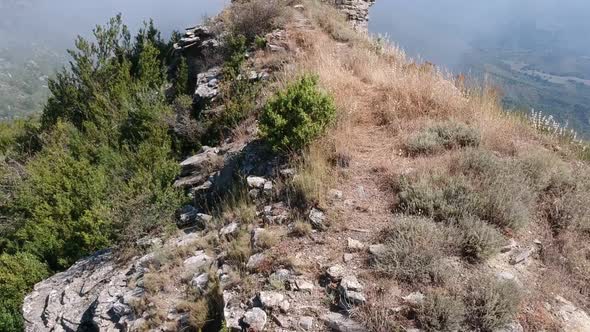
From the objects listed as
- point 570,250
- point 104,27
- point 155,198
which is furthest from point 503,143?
point 104,27

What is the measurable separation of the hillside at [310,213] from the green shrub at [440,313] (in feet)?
0.05

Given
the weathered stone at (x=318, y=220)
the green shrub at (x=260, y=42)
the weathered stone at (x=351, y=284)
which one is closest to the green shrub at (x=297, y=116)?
the weathered stone at (x=318, y=220)

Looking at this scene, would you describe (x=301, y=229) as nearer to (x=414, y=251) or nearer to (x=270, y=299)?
(x=270, y=299)

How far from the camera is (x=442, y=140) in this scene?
5613 millimetres

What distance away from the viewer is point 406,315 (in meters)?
3.39

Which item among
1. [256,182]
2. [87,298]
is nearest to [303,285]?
[256,182]

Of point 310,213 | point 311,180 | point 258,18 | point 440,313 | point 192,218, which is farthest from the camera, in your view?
point 258,18

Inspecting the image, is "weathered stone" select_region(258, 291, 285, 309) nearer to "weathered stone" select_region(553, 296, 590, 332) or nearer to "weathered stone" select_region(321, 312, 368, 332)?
"weathered stone" select_region(321, 312, 368, 332)

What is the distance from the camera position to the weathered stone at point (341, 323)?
132 inches

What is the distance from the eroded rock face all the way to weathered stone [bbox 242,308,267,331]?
176 centimetres

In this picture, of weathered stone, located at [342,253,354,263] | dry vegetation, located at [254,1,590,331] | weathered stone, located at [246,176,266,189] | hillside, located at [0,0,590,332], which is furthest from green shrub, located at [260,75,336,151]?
weathered stone, located at [342,253,354,263]

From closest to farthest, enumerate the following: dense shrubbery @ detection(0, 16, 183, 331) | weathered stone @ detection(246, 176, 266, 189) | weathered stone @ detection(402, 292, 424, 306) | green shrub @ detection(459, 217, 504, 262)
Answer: weathered stone @ detection(402, 292, 424, 306) → green shrub @ detection(459, 217, 504, 262) → weathered stone @ detection(246, 176, 266, 189) → dense shrubbery @ detection(0, 16, 183, 331)

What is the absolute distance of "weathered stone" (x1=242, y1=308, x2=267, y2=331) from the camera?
138 inches

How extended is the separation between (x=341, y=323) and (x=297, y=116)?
3119mm
